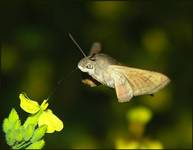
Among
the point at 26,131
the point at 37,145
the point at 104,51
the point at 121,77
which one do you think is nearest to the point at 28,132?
the point at 26,131

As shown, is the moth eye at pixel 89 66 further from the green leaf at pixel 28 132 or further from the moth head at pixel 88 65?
the green leaf at pixel 28 132

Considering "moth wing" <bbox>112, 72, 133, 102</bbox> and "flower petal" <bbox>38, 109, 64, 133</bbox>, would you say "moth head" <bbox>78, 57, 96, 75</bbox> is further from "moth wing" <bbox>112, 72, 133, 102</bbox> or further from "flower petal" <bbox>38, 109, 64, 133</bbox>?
"flower petal" <bbox>38, 109, 64, 133</bbox>

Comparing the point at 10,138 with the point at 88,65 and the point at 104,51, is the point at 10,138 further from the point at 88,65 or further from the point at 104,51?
the point at 104,51

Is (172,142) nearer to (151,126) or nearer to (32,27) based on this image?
(151,126)

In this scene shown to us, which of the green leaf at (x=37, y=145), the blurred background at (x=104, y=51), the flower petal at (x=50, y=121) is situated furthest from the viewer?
the blurred background at (x=104, y=51)

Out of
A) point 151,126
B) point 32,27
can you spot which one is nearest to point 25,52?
point 32,27

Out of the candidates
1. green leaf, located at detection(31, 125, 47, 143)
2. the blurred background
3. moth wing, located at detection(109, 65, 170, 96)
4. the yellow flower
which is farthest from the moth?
the blurred background

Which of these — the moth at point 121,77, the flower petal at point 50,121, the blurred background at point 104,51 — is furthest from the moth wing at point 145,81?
the blurred background at point 104,51
